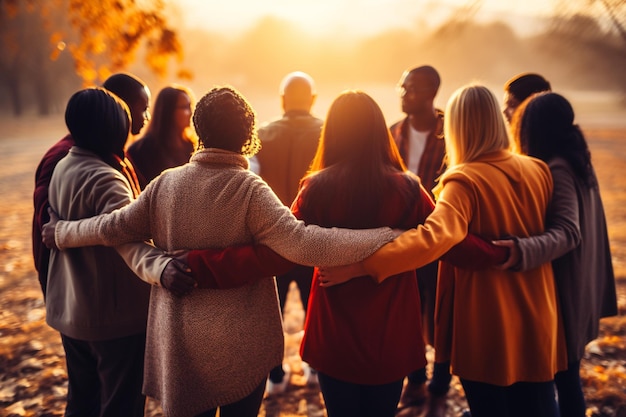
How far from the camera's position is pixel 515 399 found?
225 cm

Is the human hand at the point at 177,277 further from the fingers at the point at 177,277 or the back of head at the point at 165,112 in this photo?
the back of head at the point at 165,112

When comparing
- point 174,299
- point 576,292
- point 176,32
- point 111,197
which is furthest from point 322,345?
point 176,32

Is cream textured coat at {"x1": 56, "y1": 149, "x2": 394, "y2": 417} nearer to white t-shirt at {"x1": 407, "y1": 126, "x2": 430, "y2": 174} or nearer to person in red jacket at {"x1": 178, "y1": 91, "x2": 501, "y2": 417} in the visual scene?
person in red jacket at {"x1": 178, "y1": 91, "x2": 501, "y2": 417}

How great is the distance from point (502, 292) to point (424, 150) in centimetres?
177

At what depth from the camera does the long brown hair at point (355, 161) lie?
1866 mm

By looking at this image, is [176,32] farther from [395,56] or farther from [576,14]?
[395,56]

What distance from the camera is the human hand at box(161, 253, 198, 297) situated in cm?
178

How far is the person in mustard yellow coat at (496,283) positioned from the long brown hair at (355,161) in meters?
0.34

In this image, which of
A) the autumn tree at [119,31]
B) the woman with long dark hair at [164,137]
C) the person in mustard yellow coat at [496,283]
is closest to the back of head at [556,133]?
the person in mustard yellow coat at [496,283]

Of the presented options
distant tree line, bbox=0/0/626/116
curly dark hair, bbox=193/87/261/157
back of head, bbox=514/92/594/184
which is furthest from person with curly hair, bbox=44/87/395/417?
distant tree line, bbox=0/0/626/116

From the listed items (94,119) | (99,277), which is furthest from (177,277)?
(94,119)

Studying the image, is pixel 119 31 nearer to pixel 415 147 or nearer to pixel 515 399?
pixel 415 147

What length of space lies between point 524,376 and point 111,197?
2.10 metres

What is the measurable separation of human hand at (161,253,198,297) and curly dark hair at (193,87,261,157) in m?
0.49
